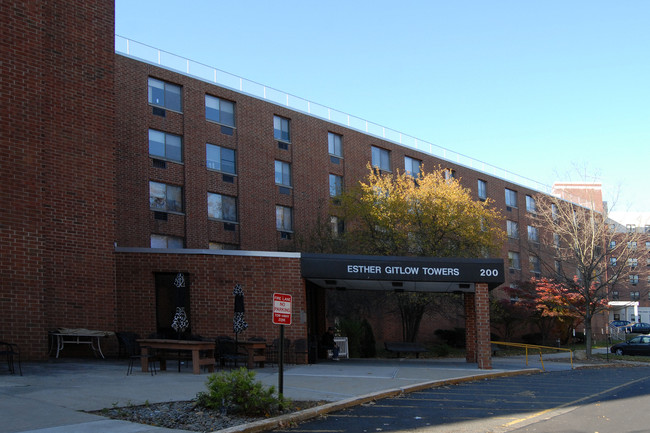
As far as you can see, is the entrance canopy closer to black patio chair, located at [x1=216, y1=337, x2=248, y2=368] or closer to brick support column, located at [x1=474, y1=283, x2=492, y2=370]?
brick support column, located at [x1=474, y1=283, x2=492, y2=370]

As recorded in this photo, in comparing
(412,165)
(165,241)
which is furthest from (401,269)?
(412,165)

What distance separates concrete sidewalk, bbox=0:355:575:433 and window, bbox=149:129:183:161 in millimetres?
15498

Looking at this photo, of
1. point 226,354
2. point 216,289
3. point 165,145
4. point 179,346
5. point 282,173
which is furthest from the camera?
point 282,173

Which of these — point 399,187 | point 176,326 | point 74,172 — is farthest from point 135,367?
point 399,187

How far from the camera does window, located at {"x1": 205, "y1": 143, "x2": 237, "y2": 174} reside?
3475 cm

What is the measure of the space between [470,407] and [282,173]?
27339mm

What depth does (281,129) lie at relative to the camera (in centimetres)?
3866

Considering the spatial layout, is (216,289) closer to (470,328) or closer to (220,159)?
(470,328)

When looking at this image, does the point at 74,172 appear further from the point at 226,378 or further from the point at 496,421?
the point at 496,421

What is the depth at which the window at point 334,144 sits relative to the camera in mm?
41406

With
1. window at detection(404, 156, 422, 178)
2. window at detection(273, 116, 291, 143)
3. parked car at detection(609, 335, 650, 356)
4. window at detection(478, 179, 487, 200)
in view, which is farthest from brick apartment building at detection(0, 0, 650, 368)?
window at detection(478, 179, 487, 200)

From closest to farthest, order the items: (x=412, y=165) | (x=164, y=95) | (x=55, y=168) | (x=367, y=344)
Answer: (x=55, y=168), (x=367, y=344), (x=164, y=95), (x=412, y=165)

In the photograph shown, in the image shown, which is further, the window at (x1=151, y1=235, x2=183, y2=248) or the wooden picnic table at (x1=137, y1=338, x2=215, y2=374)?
the window at (x1=151, y1=235, x2=183, y2=248)

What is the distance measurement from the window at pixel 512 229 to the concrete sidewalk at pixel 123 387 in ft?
121
